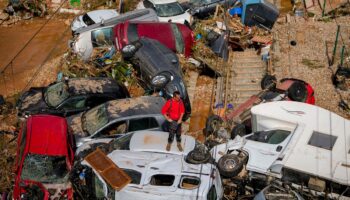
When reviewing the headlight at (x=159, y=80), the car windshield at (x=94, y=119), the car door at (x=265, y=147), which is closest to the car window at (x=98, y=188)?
the car windshield at (x=94, y=119)

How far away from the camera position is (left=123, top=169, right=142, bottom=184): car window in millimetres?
10359

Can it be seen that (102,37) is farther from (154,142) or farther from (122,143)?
(154,142)

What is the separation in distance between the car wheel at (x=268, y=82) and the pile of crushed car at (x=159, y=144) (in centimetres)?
5

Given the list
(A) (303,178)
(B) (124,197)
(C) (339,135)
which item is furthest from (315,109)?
(B) (124,197)

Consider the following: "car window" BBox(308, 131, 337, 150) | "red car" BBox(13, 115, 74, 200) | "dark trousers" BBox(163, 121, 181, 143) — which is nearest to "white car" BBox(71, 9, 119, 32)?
"red car" BBox(13, 115, 74, 200)

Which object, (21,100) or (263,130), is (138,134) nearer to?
(263,130)

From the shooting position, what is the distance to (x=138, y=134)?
473 inches

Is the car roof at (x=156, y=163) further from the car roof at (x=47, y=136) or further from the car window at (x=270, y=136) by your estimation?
the car window at (x=270, y=136)

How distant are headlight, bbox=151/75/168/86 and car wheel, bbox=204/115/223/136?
1964mm

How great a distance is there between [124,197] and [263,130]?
4272 millimetres

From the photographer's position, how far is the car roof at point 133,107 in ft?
43.3

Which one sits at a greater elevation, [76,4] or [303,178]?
[76,4]

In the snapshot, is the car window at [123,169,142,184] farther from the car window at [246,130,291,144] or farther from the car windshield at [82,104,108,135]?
the car window at [246,130,291,144]

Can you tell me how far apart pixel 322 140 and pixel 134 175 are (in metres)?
4.54
